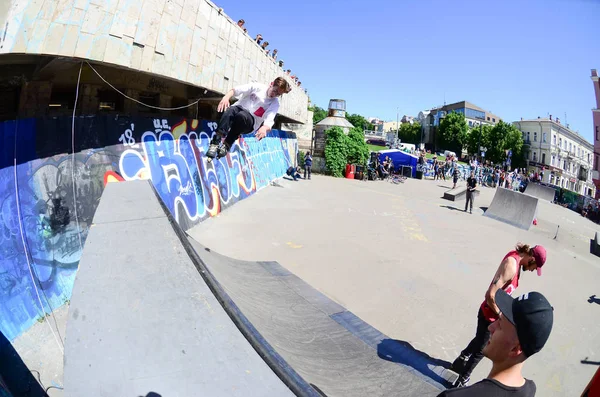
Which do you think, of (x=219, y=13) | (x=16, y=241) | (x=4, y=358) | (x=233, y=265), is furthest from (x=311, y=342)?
(x=219, y=13)

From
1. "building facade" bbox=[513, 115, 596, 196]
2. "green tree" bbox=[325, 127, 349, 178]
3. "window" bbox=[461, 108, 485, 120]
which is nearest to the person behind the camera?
"green tree" bbox=[325, 127, 349, 178]

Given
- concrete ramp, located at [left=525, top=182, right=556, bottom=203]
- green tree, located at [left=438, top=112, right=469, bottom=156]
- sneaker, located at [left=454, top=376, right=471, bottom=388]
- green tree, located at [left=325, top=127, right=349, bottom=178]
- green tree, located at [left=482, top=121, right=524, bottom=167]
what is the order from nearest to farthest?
sneaker, located at [left=454, top=376, right=471, bottom=388] → green tree, located at [left=325, top=127, right=349, bottom=178] → concrete ramp, located at [left=525, top=182, right=556, bottom=203] → green tree, located at [left=482, top=121, right=524, bottom=167] → green tree, located at [left=438, top=112, right=469, bottom=156]

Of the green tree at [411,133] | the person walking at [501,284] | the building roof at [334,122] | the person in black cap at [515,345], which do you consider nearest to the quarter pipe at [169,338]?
the person walking at [501,284]

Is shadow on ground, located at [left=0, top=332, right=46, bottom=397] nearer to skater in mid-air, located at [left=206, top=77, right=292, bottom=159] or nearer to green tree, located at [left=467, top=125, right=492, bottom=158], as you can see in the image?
skater in mid-air, located at [left=206, top=77, right=292, bottom=159]

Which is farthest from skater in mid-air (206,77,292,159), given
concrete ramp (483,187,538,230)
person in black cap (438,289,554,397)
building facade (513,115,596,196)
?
building facade (513,115,596,196)

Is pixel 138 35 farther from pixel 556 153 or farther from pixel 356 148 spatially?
pixel 556 153

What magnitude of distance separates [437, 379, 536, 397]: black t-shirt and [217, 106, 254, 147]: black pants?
508 centimetres

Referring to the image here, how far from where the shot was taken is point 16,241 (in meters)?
4.66

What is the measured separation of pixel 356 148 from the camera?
27781 mm

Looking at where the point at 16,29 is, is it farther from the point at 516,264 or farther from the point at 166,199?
the point at 516,264

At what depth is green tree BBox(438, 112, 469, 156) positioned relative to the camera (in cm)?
7775

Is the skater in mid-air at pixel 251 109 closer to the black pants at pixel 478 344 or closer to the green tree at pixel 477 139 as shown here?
the black pants at pixel 478 344

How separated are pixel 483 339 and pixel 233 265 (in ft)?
14.2

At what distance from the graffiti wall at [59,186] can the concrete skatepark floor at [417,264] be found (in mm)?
2204
